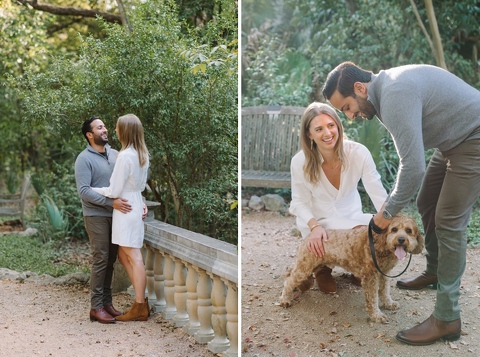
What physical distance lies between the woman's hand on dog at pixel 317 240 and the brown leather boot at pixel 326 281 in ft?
0.55

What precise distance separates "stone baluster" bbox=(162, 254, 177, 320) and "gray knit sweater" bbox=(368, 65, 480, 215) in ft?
4.94

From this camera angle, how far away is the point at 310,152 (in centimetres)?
274

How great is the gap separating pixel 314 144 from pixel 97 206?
135 cm

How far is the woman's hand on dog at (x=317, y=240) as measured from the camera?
2.71 m

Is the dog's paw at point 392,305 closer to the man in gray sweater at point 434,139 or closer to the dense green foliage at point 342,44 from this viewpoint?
the man in gray sweater at point 434,139

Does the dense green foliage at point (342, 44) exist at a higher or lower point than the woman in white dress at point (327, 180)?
higher

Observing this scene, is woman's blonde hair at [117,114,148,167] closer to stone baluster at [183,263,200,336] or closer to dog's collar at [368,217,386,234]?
stone baluster at [183,263,200,336]

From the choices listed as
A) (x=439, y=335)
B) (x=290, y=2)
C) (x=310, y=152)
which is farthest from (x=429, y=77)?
(x=290, y=2)

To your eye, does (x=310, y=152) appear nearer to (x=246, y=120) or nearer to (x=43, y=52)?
(x=246, y=120)

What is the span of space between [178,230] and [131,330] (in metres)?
0.58

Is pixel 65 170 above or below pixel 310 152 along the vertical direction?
below

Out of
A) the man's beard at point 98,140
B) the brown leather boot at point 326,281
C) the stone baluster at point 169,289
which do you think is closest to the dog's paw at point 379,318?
the brown leather boot at point 326,281

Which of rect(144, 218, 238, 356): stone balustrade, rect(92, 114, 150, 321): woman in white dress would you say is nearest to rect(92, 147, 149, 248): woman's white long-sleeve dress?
rect(92, 114, 150, 321): woman in white dress

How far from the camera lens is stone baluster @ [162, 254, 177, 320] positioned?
11.2 feet
